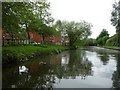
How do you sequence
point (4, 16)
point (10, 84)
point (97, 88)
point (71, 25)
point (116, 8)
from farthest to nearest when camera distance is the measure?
point (71, 25), point (116, 8), point (4, 16), point (10, 84), point (97, 88)

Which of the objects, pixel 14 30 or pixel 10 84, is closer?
pixel 10 84

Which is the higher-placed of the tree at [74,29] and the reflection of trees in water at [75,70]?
the tree at [74,29]

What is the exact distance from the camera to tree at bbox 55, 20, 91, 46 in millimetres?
80506

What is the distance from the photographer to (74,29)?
80750 millimetres

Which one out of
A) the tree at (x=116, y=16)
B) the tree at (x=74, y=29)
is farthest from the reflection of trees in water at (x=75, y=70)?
the tree at (x=74, y=29)

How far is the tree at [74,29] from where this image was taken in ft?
264

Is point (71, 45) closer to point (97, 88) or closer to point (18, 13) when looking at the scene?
point (18, 13)

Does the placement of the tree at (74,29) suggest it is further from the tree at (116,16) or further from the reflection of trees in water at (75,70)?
the reflection of trees in water at (75,70)

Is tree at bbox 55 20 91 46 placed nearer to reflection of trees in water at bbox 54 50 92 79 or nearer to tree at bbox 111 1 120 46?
tree at bbox 111 1 120 46

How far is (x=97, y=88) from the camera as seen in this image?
12.2 m

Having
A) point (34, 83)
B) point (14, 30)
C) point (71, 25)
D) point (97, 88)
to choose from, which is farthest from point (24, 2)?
point (71, 25)

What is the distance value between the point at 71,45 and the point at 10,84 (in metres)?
71.9

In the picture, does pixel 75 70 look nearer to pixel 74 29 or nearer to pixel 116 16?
pixel 116 16

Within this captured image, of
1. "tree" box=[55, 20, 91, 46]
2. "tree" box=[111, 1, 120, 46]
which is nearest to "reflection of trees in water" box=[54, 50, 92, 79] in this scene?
"tree" box=[111, 1, 120, 46]
